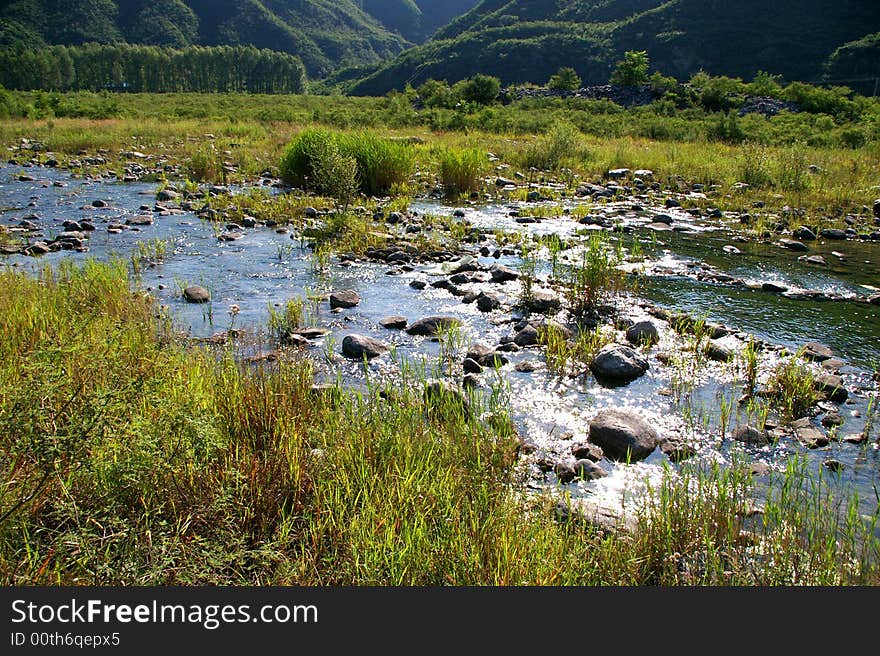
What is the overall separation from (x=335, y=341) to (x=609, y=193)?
13.3 meters

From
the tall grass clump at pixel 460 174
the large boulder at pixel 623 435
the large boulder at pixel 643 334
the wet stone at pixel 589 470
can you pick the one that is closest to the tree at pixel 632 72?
the tall grass clump at pixel 460 174

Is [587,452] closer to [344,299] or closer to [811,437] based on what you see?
[811,437]

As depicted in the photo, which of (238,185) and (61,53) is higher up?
(61,53)

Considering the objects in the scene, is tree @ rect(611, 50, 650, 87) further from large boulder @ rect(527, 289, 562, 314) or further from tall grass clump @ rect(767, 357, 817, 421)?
tall grass clump @ rect(767, 357, 817, 421)

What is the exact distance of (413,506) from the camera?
138 inches

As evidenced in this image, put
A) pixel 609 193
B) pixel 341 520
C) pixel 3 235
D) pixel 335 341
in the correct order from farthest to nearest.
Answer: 1. pixel 609 193
2. pixel 3 235
3. pixel 335 341
4. pixel 341 520

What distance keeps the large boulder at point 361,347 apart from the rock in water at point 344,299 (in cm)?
164

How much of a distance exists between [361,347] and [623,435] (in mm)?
3201

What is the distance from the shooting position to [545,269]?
35.7 ft

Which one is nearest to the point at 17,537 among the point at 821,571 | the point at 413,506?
the point at 413,506

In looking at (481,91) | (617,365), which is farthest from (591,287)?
(481,91)

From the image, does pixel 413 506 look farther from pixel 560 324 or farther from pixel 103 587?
pixel 560 324

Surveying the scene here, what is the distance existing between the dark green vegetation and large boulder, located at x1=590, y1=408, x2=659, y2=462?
0.74 meters

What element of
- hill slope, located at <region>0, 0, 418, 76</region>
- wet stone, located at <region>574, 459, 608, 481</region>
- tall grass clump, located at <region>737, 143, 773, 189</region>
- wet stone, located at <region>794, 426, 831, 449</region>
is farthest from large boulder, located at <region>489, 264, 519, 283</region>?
hill slope, located at <region>0, 0, 418, 76</region>
